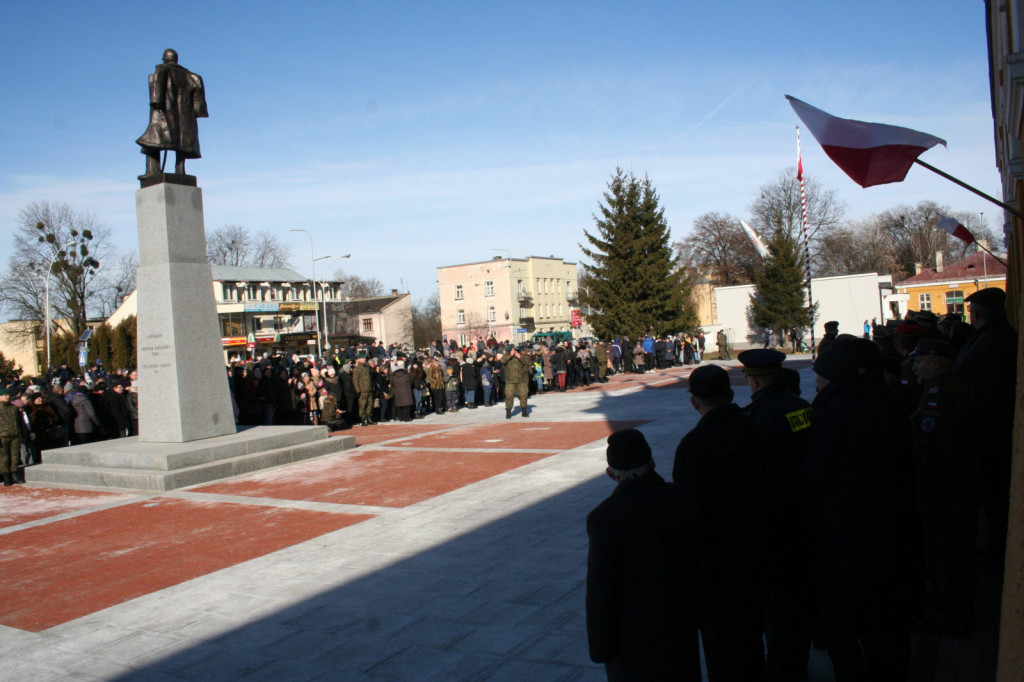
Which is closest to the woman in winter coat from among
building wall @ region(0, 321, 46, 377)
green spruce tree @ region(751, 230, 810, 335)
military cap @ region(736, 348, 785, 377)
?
Result: military cap @ region(736, 348, 785, 377)

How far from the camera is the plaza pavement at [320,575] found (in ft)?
17.5

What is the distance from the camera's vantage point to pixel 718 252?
74.6 m

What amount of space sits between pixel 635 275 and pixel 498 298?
49662mm

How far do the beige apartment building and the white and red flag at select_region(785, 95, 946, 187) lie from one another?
81578 millimetres

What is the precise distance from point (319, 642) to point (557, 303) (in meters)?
96.0

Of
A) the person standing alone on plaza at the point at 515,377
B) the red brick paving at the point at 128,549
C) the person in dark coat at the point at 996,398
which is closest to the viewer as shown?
the person in dark coat at the point at 996,398

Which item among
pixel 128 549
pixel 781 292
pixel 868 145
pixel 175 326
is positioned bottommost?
pixel 128 549

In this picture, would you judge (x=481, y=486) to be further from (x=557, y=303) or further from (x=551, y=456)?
Answer: (x=557, y=303)

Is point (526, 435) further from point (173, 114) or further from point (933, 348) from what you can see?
point (933, 348)

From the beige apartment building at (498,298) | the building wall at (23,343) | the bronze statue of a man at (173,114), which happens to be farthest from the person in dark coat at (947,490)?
the beige apartment building at (498,298)

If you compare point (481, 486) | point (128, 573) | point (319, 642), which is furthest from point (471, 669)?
point (481, 486)

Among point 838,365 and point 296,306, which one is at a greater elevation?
point 296,306

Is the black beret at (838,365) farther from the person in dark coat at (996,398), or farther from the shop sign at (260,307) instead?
the shop sign at (260,307)

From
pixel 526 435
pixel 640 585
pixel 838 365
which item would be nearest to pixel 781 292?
pixel 526 435
